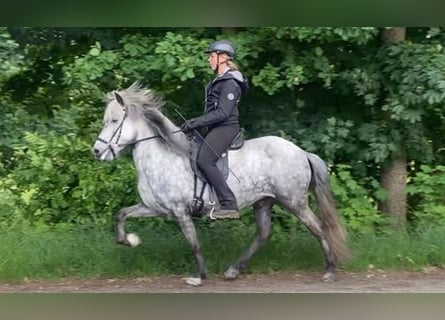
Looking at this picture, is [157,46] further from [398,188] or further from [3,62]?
Answer: [398,188]

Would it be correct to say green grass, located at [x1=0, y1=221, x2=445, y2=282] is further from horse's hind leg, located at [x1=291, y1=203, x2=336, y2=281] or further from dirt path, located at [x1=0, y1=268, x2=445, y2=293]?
horse's hind leg, located at [x1=291, y1=203, x2=336, y2=281]

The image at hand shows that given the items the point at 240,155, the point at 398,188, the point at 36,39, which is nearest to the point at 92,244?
the point at 240,155

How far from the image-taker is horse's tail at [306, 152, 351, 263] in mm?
A: 7438

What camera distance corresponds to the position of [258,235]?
24.9 ft

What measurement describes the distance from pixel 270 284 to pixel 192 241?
93cm

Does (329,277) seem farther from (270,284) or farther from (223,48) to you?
(223,48)

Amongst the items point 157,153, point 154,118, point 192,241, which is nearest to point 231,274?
point 192,241

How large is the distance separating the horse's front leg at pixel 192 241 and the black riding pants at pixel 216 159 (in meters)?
0.39

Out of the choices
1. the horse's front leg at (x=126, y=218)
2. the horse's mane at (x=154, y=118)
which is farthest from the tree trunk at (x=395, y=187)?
the horse's front leg at (x=126, y=218)

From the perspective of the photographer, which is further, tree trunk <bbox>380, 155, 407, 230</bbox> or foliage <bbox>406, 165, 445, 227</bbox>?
tree trunk <bbox>380, 155, 407, 230</bbox>

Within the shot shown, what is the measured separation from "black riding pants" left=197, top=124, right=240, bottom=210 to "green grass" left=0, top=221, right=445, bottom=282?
113 cm

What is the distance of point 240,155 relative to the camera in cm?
714

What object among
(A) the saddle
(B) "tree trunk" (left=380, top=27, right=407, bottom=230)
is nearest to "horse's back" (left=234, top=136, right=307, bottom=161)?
(A) the saddle

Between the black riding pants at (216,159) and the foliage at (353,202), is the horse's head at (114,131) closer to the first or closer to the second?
the black riding pants at (216,159)
